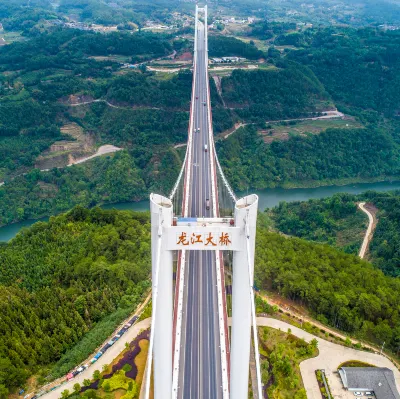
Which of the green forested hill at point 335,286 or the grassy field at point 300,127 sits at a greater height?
the grassy field at point 300,127

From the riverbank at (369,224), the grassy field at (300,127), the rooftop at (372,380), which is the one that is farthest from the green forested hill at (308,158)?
the rooftop at (372,380)

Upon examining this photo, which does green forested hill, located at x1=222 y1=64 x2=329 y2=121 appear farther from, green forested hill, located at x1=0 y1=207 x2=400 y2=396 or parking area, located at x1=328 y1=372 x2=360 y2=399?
parking area, located at x1=328 y1=372 x2=360 y2=399

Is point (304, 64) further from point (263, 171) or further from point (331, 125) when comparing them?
point (263, 171)

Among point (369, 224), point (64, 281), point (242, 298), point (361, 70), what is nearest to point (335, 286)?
point (242, 298)

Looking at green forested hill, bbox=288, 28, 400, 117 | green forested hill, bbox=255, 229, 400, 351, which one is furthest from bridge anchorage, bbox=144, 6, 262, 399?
green forested hill, bbox=288, 28, 400, 117

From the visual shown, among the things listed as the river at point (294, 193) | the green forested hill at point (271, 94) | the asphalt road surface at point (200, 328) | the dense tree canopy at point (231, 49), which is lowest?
the river at point (294, 193)

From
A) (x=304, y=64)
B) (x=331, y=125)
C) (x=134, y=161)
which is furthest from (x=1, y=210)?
(x=304, y=64)

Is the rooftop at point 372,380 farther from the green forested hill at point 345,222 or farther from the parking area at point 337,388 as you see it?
the green forested hill at point 345,222
